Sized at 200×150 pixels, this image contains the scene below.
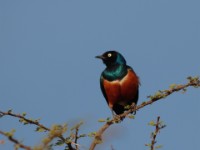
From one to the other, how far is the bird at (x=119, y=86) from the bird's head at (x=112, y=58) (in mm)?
219

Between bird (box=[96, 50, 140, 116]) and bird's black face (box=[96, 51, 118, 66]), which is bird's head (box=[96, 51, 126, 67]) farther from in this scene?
bird (box=[96, 50, 140, 116])

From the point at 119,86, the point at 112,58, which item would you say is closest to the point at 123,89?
the point at 119,86

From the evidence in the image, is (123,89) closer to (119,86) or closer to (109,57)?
(119,86)

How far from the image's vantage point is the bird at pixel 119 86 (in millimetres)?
7758

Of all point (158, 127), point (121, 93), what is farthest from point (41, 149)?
point (121, 93)

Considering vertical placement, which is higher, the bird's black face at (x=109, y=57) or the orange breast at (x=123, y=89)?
the bird's black face at (x=109, y=57)

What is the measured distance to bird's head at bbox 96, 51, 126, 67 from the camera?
8.69m

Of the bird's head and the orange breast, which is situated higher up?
the bird's head

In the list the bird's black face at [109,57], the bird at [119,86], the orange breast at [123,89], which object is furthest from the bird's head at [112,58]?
the orange breast at [123,89]

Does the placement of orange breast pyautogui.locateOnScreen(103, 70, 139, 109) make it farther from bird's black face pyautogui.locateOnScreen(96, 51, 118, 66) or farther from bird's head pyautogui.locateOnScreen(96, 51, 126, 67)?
bird's black face pyautogui.locateOnScreen(96, 51, 118, 66)

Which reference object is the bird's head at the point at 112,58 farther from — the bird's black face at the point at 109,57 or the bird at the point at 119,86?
the bird at the point at 119,86

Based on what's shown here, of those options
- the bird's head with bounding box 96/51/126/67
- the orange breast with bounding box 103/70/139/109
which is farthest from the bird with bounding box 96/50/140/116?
the bird's head with bounding box 96/51/126/67

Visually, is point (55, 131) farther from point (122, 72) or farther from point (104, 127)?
point (122, 72)

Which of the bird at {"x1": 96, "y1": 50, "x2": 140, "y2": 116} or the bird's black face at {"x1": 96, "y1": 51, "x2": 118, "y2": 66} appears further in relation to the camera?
the bird's black face at {"x1": 96, "y1": 51, "x2": 118, "y2": 66}
